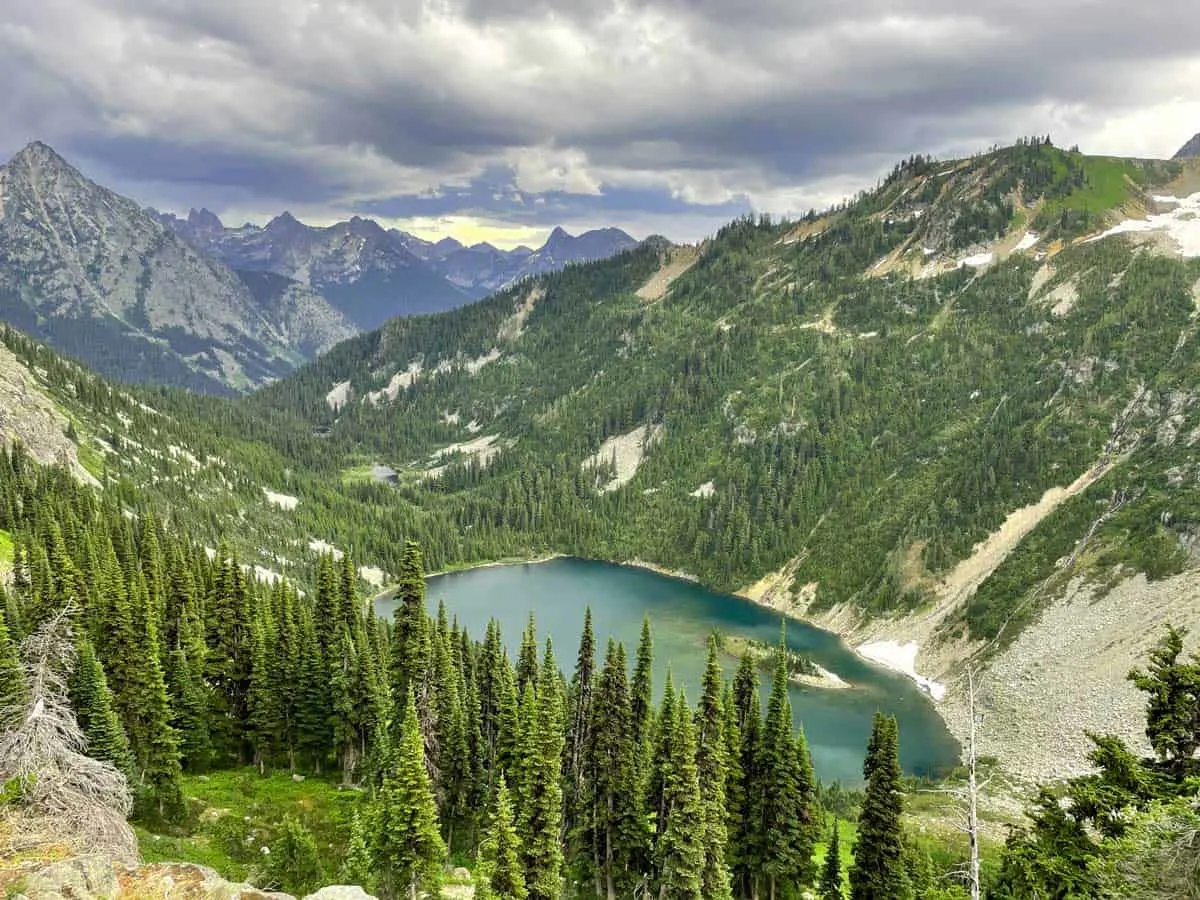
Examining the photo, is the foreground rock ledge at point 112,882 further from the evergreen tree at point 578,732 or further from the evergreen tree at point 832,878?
the evergreen tree at point 832,878

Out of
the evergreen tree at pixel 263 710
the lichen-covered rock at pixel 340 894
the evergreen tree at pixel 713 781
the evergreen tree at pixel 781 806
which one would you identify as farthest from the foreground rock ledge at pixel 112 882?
the evergreen tree at pixel 263 710

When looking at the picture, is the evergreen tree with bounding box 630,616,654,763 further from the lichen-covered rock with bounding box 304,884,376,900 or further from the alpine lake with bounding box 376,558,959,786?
the lichen-covered rock with bounding box 304,884,376,900

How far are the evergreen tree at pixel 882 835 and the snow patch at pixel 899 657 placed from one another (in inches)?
2905

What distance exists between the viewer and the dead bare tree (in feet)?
55.4

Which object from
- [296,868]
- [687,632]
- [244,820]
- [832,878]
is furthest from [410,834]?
[687,632]

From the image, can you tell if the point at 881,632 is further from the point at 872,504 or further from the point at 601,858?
the point at 601,858

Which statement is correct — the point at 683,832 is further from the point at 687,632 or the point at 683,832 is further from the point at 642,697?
the point at 687,632

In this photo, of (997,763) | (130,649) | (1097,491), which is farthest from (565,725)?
(1097,491)

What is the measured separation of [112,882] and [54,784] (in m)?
2.85

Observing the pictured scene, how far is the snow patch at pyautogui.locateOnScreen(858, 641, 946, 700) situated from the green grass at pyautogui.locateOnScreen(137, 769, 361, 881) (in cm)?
8539

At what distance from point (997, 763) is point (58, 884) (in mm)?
90596

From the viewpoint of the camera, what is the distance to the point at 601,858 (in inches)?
1848

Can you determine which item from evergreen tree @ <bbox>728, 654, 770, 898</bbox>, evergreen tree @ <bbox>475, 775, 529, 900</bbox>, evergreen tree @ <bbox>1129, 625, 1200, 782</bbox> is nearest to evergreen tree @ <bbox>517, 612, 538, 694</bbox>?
evergreen tree @ <bbox>728, 654, 770, 898</bbox>

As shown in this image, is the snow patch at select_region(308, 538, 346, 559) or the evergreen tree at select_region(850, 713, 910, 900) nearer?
the evergreen tree at select_region(850, 713, 910, 900)
